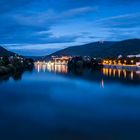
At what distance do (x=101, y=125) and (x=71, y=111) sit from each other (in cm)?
347

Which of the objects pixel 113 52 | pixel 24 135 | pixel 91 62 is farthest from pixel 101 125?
pixel 113 52

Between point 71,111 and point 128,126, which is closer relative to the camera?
point 128,126

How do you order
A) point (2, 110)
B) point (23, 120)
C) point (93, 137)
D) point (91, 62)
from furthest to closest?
point (91, 62) < point (2, 110) < point (23, 120) < point (93, 137)

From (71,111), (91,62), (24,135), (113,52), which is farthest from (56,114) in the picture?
(113,52)

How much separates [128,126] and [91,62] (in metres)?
86.1

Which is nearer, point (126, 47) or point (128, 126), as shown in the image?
point (128, 126)

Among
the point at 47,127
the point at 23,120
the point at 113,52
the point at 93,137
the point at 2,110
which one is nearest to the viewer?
the point at 93,137

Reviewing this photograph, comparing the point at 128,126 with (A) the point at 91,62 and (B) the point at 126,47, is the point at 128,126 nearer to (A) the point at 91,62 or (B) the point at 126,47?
(A) the point at 91,62

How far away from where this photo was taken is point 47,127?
11664 mm

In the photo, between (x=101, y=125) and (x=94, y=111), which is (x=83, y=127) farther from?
(x=94, y=111)

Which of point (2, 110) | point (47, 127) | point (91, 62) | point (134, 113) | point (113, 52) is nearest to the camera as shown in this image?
point (47, 127)

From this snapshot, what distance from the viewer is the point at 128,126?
11.8 meters

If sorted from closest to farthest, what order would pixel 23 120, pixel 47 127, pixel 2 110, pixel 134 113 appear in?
pixel 47 127 → pixel 23 120 → pixel 134 113 → pixel 2 110

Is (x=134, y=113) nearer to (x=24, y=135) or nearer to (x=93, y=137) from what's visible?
(x=93, y=137)
